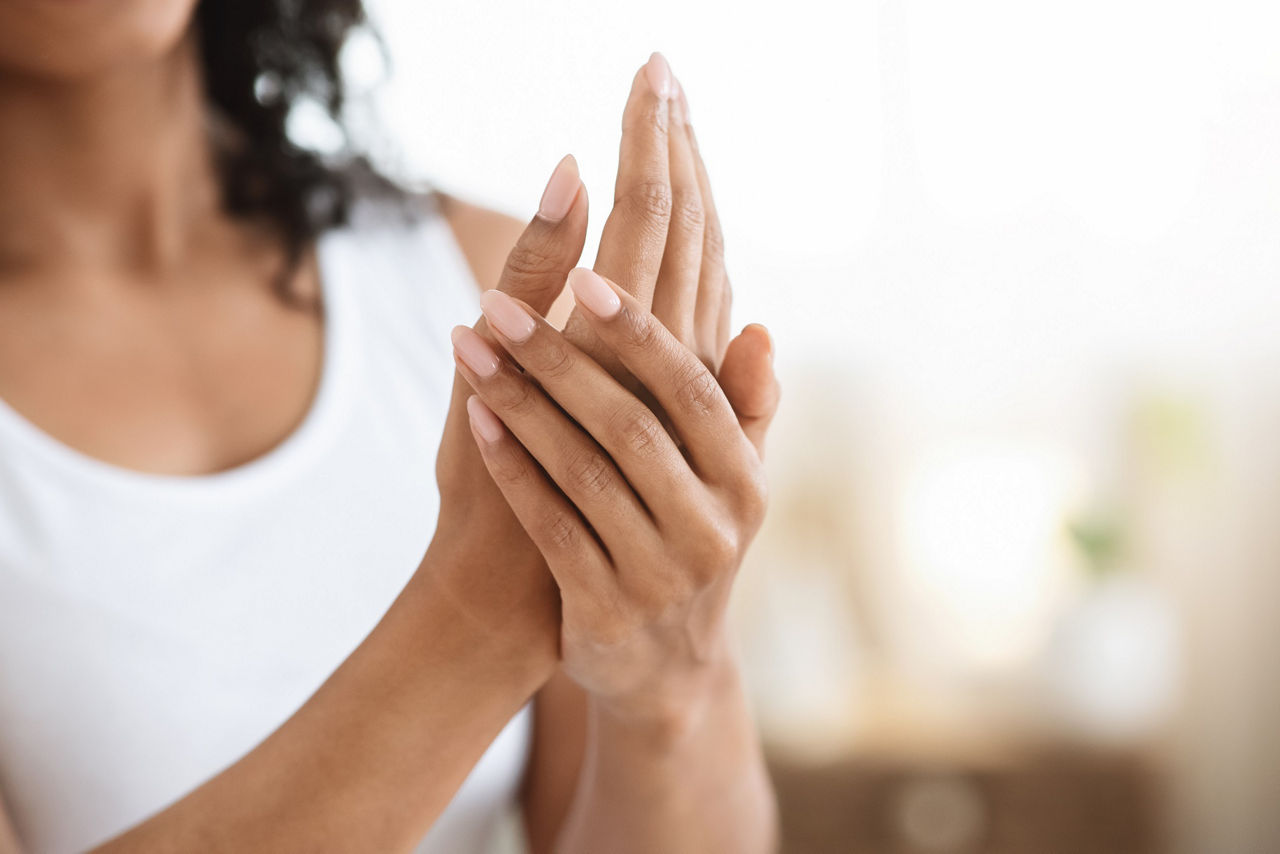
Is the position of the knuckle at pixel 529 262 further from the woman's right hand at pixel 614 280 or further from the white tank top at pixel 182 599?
the white tank top at pixel 182 599

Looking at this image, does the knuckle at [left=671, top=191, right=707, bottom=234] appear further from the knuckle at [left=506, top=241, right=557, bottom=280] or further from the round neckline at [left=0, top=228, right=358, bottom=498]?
the round neckline at [left=0, top=228, right=358, bottom=498]

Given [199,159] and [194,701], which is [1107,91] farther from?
[194,701]

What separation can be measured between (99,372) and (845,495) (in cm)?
119

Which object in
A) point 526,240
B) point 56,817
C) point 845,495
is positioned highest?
point 845,495

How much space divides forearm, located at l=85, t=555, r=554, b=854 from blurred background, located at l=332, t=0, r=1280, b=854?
1.02 m

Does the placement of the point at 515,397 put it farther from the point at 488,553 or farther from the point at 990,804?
the point at 990,804

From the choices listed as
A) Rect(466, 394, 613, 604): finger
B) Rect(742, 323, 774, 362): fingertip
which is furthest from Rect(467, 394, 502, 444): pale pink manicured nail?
Rect(742, 323, 774, 362): fingertip

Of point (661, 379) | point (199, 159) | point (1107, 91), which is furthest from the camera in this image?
point (1107, 91)

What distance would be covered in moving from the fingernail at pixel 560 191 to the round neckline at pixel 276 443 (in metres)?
0.26

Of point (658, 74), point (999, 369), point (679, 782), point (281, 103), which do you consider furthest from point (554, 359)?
point (999, 369)

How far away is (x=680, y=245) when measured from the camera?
0.42 metres

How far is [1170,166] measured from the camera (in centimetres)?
147

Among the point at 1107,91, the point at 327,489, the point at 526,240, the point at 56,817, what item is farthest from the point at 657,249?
the point at 1107,91

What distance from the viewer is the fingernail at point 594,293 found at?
1.15 feet
